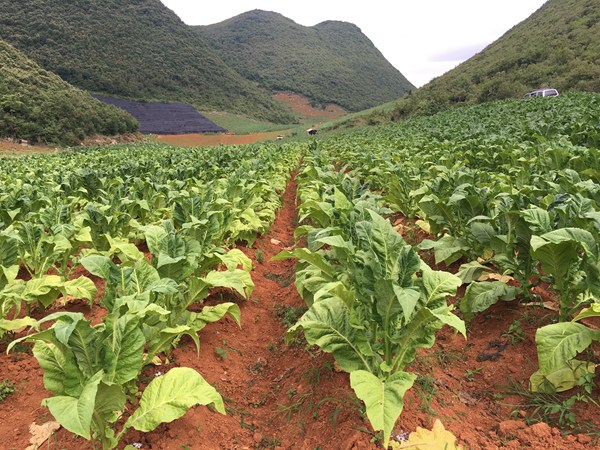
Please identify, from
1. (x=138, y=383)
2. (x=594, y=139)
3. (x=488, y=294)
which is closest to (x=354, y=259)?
(x=488, y=294)

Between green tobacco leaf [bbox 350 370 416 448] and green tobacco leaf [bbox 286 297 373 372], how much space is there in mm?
311

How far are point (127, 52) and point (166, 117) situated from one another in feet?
84.8

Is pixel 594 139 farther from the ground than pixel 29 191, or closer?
farther from the ground

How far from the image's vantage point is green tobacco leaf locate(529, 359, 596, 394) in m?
2.38

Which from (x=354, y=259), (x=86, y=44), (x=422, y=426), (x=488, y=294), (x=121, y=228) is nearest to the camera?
(x=422, y=426)

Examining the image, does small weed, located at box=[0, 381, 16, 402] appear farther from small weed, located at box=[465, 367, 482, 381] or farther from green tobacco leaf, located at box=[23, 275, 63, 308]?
small weed, located at box=[465, 367, 482, 381]

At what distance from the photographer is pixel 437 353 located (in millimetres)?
3146

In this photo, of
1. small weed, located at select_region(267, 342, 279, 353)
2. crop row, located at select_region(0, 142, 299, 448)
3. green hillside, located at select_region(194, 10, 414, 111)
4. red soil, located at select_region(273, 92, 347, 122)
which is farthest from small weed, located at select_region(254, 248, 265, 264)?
green hillside, located at select_region(194, 10, 414, 111)

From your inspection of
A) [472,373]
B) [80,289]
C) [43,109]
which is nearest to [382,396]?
[472,373]

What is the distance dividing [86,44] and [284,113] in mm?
45273

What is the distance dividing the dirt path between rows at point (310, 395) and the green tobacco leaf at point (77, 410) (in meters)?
0.63

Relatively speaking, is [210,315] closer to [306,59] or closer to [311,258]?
[311,258]

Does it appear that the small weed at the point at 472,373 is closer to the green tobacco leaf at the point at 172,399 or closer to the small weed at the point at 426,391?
the small weed at the point at 426,391

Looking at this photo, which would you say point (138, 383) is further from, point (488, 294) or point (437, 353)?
point (488, 294)
